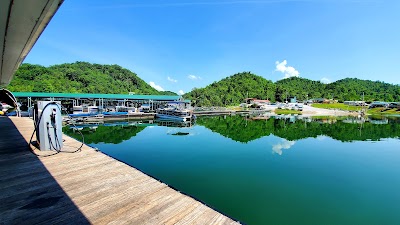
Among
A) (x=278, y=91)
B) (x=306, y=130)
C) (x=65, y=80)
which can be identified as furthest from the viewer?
(x=278, y=91)

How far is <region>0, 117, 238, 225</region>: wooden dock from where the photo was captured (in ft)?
8.60

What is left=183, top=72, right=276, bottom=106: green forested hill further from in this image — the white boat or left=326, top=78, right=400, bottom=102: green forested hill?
the white boat

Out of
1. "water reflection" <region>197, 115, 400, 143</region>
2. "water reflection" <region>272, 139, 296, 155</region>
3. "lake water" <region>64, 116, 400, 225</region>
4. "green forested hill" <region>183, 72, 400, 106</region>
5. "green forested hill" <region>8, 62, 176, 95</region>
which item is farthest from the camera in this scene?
"green forested hill" <region>183, 72, 400, 106</region>

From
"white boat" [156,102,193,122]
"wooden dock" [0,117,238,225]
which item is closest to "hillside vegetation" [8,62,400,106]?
"white boat" [156,102,193,122]

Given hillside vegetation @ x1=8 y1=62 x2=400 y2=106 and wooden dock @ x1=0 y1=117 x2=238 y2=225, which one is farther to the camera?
hillside vegetation @ x1=8 y1=62 x2=400 y2=106

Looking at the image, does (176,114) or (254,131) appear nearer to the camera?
(254,131)

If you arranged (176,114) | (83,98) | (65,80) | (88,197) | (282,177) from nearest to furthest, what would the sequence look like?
(88,197) < (282,177) < (176,114) < (83,98) < (65,80)

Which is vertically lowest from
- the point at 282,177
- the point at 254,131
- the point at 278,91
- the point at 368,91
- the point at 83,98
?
the point at 282,177

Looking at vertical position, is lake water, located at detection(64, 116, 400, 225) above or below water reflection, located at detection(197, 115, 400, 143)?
below

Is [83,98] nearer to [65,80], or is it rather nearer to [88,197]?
[65,80]

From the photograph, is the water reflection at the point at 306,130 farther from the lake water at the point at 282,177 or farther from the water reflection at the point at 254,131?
the lake water at the point at 282,177

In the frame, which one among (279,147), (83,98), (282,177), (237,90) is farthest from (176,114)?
(237,90)

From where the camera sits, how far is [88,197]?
3.15 m

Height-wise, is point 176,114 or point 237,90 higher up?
point 237,90
